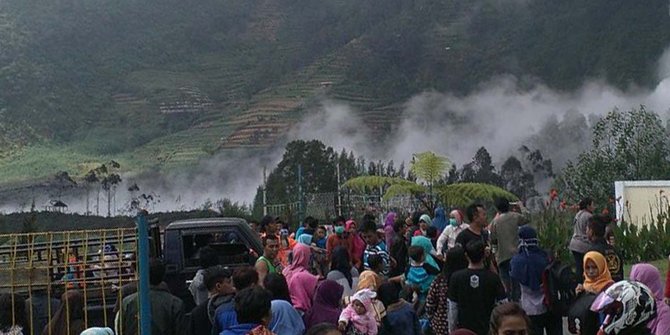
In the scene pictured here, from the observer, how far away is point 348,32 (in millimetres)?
46219

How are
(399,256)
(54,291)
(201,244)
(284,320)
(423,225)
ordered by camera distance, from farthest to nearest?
(423,225) < (399,256) < (201,244) < (54,291) < (284,320)

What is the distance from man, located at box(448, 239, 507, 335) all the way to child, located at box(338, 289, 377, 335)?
2.42 feet

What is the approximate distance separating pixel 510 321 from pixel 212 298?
2.59m

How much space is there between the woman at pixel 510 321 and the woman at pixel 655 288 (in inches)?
56.2

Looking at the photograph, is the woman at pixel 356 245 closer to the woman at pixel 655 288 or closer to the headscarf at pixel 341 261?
the headscarf at pixel 341 261

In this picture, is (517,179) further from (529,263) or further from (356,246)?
(529,263)

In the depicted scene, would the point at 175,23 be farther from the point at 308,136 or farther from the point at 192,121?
the point at 308,136

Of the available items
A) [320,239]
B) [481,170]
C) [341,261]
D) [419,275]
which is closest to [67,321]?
[341,261]

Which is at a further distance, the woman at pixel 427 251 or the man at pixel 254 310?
the woman at pixel 427 251

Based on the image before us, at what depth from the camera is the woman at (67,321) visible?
18.1 feet

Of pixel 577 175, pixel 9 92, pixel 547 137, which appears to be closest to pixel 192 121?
pixel 9 92

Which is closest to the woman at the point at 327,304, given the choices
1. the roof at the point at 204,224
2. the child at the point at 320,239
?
the roof at the point at 204,224

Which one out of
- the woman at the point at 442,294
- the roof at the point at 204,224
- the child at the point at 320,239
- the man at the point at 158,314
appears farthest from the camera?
the child at the point at 320,239

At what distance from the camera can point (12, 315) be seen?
5535 millimetres
